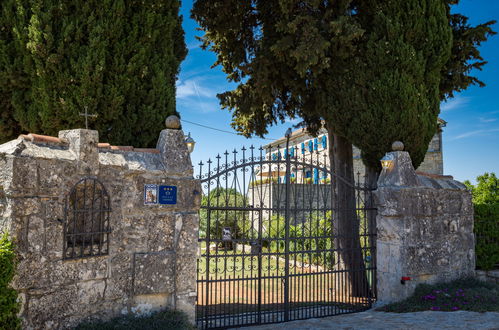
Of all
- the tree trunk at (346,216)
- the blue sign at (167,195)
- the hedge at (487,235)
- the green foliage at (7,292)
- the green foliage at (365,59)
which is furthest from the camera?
the hedge at (487,235)

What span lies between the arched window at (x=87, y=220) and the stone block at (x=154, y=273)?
450 millimetres

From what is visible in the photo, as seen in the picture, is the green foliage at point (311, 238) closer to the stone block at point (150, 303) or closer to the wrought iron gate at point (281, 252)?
the wrought iron gate at point (281, 252)

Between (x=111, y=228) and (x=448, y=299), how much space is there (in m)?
5.42

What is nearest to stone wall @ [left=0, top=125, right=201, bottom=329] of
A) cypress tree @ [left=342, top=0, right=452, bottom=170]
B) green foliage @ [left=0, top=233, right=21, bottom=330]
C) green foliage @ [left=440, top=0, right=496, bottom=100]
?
green foliage @ [left=0, top=233, right=21, bottom=330]

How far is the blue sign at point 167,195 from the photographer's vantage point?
512 centimetres

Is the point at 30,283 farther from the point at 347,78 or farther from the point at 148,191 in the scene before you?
the point at 347,78

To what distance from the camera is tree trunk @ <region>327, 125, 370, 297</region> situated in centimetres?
800

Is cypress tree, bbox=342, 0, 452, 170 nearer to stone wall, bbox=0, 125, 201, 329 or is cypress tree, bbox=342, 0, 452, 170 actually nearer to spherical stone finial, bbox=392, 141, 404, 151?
spherical stone finial, bbox=392, 141, 404, 151

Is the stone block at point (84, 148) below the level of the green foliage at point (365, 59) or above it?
below

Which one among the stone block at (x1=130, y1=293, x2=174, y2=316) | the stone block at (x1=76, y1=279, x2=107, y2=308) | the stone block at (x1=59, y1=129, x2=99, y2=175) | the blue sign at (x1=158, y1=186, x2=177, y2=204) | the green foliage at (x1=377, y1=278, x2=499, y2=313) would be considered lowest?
the green foliage at (x1=377, y1=278, x2=499, y2=313)

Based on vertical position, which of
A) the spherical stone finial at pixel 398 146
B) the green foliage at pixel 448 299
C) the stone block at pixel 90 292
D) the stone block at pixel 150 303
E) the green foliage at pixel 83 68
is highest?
the green foliage at pixel 83 68

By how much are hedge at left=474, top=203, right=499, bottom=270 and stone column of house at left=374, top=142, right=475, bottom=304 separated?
3.72 ft

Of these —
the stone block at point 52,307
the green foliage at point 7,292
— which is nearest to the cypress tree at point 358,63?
the stone block at point 52,307

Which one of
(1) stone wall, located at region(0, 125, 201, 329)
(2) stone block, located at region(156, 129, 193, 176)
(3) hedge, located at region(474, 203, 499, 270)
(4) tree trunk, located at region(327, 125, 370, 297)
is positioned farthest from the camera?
(3) hedge, located at region(474, 203, 499, 270)
